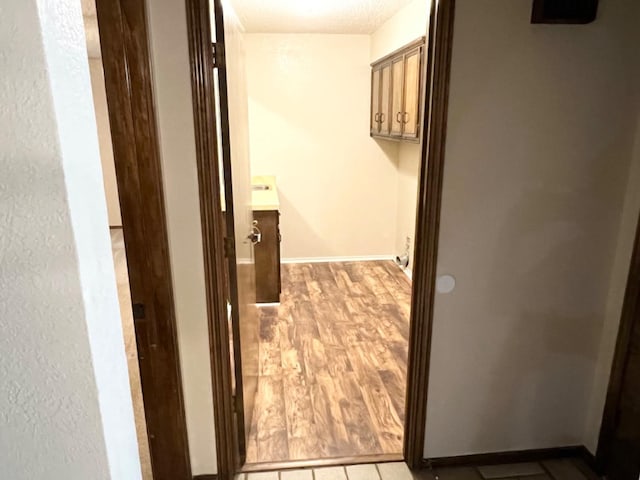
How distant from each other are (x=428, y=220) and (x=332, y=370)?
58.8 inches

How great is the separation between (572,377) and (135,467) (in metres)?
1.96

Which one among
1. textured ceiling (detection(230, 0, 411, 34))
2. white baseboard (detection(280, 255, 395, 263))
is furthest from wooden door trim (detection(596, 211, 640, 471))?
white baseboard (detection(280, 255, 395, 263))

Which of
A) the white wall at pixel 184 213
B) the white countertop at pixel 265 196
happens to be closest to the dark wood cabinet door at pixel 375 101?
the white countertop at pixel 265 196

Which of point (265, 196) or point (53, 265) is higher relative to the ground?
point (53, 265)

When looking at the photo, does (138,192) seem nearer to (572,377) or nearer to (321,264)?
(572,377)

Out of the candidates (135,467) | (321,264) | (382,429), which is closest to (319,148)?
(321,264)

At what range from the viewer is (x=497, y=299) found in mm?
1898

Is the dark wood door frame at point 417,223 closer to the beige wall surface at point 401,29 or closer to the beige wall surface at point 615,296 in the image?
the beige wall surface at point 615,296

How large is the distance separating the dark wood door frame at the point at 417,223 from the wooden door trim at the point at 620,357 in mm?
792

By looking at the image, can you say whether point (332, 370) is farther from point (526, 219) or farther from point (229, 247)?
point (526, 219)

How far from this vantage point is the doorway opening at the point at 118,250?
2.21 metres

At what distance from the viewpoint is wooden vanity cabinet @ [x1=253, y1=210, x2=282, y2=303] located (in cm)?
371

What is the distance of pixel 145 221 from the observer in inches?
61.6

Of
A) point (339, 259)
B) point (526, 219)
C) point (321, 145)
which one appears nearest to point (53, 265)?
point (526, 219)
